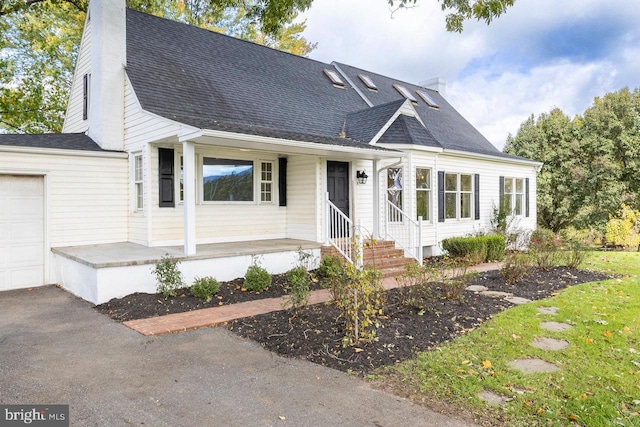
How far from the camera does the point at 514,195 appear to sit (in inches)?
626

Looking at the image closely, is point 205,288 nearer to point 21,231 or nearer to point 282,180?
point 21,231

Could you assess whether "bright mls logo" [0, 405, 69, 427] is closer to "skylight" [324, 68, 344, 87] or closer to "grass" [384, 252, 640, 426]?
"grass" [384, 252, 640, 426]

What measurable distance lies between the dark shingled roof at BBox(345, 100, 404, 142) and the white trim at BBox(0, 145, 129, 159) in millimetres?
5938

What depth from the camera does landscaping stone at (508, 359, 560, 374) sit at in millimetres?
3922

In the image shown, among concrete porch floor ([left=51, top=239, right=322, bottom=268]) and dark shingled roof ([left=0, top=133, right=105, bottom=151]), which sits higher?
dark shingled roof ([left=0, top=133, right=105, bottom=151])

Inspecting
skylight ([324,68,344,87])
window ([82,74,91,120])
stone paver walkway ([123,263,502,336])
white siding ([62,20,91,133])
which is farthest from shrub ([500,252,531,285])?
window ([82,74,91,120])

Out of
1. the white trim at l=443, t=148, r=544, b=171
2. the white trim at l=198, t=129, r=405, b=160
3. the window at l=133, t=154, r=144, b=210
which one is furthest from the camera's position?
the white trim at l=443, t=148, r=544, b=171

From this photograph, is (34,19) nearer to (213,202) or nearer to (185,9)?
(185,9)

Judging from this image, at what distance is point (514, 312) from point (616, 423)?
10.3ft

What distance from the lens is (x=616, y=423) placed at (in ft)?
9.55

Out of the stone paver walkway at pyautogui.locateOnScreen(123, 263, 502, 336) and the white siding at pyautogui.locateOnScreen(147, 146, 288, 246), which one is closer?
the stone paver walkway at pyautogui.locateOnScreen(123, 263, 502, 336)

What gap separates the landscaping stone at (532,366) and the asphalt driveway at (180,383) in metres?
1.37

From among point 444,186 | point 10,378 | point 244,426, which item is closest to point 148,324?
point 10,378

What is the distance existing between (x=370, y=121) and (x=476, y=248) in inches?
183
